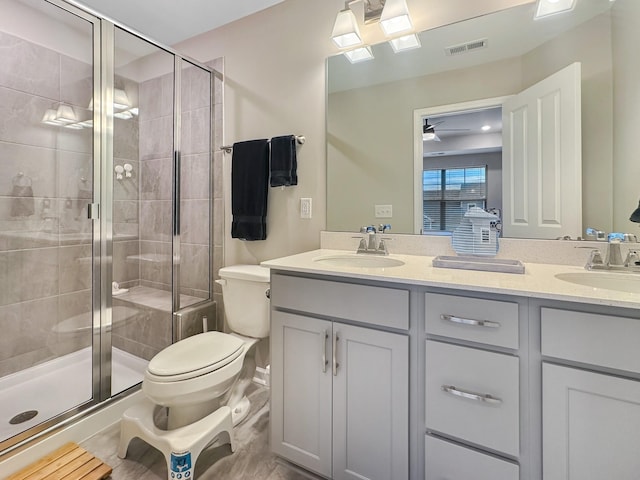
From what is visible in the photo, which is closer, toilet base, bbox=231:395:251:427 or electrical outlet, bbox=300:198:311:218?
toilet base, bbox=231:395:251:427

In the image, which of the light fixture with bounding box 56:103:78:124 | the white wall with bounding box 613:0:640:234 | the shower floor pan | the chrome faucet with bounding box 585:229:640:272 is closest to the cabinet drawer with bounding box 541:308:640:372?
the chrome faucet with bounding box 585:229:640:272

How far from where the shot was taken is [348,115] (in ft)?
5.88

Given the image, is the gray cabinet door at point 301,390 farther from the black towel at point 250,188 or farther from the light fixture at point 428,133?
the light fixture at point 428,133

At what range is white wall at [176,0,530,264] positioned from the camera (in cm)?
185

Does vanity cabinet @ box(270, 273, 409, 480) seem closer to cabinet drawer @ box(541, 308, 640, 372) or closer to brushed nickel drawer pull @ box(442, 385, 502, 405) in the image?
brushed nickel drawer pull @ box(442, 385, 502, 405)

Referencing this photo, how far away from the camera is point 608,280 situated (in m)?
1.12

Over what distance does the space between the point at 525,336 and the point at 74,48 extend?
265 centimetres

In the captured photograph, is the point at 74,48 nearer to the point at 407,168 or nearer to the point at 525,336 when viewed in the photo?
the point at 407,168

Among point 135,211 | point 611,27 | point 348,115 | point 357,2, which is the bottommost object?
point 135,211

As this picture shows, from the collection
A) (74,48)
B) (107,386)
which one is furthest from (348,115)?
(107,386)

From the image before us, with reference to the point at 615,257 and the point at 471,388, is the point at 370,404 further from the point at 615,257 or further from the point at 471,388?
the point at 615,257

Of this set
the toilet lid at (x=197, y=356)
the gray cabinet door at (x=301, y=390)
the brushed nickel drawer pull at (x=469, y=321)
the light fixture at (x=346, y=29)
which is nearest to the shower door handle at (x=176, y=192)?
the toilet lid at (x=197, y=356)

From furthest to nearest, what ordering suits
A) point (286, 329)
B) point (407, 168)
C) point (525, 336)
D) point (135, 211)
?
point (135, 211) → point (407, 168) → point (286, 329) → point (525, 336)

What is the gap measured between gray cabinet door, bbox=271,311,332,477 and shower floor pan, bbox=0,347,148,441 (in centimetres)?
108
